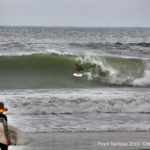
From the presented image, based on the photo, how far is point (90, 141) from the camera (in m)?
7.07

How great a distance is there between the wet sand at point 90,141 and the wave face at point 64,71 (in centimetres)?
853

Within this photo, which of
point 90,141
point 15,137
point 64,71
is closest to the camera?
point 15,137

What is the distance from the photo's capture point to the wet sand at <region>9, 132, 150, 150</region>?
654 cm

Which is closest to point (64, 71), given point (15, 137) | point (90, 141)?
point (90, 141)

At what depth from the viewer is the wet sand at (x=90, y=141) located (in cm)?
654

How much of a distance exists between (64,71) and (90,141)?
1316 centimetres

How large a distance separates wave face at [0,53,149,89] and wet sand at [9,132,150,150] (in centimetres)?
853

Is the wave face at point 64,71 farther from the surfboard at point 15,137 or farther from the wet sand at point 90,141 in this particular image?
the surfboard at point 15,137

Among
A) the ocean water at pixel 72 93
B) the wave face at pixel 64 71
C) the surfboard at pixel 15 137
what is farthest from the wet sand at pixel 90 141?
the wave face at pixel 64 71

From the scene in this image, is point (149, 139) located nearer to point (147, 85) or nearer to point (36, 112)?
point (36, 112)

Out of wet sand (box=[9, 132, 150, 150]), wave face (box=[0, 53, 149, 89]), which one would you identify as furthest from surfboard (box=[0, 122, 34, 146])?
wave face (box=[0, 53, 149, 89])

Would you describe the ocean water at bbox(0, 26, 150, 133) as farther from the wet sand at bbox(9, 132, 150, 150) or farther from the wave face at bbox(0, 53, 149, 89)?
the wet sand at bbox(9, 132, 150, 150)

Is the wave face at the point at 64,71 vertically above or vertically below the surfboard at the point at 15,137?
below

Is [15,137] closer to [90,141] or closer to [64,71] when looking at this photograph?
[90,141]
